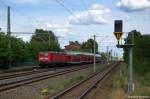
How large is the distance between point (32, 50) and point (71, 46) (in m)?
102

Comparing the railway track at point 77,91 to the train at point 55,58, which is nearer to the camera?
the railway track at point 77,91

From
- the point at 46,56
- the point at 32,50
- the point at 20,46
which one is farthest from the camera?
the point at 32,50

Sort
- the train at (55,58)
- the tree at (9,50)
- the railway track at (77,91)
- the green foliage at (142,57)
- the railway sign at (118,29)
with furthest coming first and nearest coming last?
the train at (55,58)
the tree at (9,50)
the green foliage at (142,57)
the railway sign at (118,29)
the railway track at (77,91)

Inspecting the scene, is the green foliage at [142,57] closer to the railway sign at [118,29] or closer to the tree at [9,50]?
A: the tree at [9,50]

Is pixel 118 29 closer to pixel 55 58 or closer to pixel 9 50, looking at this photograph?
pixel 9 50

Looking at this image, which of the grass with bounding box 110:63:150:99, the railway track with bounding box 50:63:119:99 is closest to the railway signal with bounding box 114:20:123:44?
the grass with bounding box 110:63:150:99

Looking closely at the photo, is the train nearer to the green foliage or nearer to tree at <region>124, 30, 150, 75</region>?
the green foliage

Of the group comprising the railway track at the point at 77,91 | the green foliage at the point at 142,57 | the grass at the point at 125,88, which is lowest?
the railway track at the point at 77,91

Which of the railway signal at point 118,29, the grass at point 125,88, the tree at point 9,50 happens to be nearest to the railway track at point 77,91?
the grass at point 125,88

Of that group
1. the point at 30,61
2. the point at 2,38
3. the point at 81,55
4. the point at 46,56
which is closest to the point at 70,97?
the point at 2,38

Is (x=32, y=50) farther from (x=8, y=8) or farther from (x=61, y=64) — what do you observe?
(x=8, y=8)

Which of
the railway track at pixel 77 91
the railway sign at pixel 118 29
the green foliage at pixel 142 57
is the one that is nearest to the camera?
the railway track at pixel 77 91

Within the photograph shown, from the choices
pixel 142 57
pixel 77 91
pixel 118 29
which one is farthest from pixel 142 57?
pixel 118 29

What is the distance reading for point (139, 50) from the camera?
155ft
